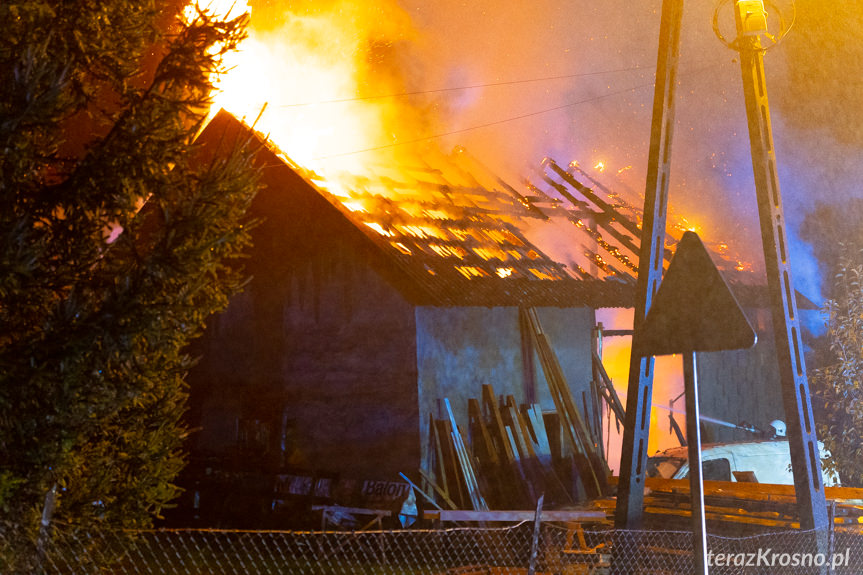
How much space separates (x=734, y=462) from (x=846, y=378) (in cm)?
241

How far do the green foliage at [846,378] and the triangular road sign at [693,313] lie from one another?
9.79 m

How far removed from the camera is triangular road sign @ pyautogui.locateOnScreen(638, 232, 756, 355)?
16.4 feet

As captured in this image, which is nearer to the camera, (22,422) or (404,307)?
(22,422)

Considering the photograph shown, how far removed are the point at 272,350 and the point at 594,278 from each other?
6820 millimetres

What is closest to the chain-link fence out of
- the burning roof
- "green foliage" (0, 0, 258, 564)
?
"green foliage" (0, 0, 258, 564)

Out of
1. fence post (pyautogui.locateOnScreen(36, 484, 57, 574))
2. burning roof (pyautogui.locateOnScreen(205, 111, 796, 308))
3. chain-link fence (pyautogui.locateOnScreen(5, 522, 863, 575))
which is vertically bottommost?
chain-link fence (pyautogui.locateOnScreen(5, 522, 863, 575))

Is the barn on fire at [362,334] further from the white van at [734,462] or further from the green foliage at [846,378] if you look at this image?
the green foliage at [846,378]

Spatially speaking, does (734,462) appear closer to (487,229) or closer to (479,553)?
(479,553)

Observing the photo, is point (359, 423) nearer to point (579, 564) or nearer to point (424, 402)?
point (424, 402)

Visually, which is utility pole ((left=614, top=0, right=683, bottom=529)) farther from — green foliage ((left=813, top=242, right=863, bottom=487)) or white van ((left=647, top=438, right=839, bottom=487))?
green foliage ((left=813, top=242, right=863, bottom=487))

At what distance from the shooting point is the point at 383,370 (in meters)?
A: 13.7

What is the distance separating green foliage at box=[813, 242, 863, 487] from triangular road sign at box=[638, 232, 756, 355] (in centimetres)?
979

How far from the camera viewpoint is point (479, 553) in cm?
1135

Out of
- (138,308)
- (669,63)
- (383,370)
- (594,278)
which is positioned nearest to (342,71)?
(594,278)
